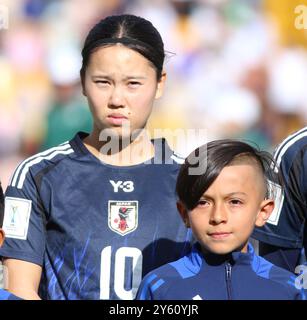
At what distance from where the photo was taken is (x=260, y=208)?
92.5 inches

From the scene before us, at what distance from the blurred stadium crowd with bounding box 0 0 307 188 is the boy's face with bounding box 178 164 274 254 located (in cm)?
244

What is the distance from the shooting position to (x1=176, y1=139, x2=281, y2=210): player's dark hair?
2.30 m

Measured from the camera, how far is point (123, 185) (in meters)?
2.63

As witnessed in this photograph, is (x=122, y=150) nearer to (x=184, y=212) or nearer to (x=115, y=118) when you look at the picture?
(x=115, y=118)

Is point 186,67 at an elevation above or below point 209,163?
above

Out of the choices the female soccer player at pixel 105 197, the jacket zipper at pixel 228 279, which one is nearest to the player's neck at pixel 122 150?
the female soccer player at pixel 105 197

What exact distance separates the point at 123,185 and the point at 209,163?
1.34ft

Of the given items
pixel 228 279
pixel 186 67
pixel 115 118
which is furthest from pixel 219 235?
pixel 186 67

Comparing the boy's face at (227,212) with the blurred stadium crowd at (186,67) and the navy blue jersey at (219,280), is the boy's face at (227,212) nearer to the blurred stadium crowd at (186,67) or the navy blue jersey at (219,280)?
the navy blue jersey at (219,280)

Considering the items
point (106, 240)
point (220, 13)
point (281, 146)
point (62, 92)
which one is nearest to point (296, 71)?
point (220, 13)

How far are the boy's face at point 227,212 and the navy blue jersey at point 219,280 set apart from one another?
4cm

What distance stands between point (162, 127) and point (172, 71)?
42cm

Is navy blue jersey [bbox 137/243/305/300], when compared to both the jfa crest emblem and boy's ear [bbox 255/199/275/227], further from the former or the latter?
the jfa crest emblem

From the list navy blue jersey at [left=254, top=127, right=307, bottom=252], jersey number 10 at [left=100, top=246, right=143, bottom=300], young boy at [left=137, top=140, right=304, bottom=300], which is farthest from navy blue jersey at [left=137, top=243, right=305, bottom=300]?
navy blue jersey at [left=254, top=127, right=307, bottom=252]
